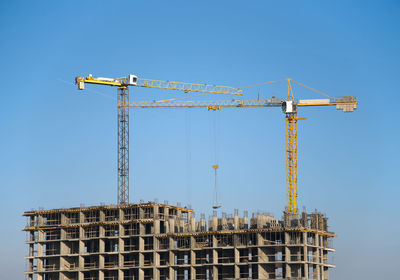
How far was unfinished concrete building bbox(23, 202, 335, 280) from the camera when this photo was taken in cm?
17475

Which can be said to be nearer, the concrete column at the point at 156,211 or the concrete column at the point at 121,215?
the concrete column at the point at 156,211

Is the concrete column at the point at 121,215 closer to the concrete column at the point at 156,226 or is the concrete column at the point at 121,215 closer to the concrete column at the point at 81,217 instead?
the concrete column at the point at 81,217

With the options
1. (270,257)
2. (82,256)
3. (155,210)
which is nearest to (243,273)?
(270,257)

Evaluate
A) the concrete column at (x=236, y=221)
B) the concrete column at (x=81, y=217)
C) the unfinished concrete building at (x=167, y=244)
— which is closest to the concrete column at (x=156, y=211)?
the unfinished concrete building at (x=167, y=244)

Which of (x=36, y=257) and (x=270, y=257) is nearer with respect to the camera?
(x=270, y=257)

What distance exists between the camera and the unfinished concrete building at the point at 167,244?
573 feet

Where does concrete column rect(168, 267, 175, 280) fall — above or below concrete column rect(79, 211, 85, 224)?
below

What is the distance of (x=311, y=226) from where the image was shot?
179 metres

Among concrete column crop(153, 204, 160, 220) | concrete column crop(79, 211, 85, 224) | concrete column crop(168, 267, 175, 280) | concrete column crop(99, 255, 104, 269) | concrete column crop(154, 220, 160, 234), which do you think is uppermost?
concrete column crop(153, 204, 160, 220)

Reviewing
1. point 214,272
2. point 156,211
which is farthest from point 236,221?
point 156,211

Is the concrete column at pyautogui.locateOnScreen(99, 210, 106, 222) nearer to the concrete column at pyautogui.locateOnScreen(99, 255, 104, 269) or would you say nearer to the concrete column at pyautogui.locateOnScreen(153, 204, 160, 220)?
the concrete column at pyautogui.locateOnScreen(99, 255, 104, 269)

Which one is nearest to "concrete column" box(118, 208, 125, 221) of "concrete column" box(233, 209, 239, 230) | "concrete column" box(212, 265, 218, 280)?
"concrete column" box(212, 265, 218, 280)

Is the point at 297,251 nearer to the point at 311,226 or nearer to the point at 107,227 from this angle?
the point at 311,226

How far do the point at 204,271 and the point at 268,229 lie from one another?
16.3 meters
